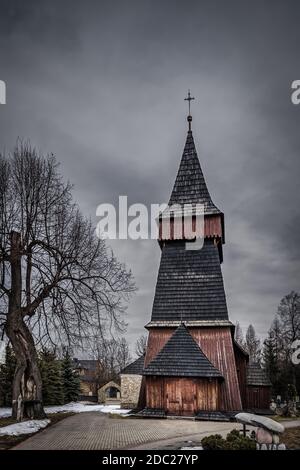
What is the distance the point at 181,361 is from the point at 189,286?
4203mm

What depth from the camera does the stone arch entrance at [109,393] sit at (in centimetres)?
3738

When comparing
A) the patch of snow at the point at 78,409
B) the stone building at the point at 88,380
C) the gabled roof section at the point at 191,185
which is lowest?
the stone building at the point at 88,380

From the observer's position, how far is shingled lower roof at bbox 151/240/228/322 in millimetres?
20203

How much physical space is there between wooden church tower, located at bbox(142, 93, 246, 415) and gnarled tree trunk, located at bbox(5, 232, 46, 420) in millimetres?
5255

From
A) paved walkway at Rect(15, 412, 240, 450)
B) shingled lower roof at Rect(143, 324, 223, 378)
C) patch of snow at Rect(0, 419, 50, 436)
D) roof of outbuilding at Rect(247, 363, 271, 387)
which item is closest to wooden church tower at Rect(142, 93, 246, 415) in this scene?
shingled lower roof at Rect(143, 324, 223, 378)

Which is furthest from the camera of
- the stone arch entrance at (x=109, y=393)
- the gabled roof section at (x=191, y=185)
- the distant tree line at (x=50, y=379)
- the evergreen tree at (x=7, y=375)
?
the stone arch entrance at (x=109, y=393)

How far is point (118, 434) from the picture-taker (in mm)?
12148

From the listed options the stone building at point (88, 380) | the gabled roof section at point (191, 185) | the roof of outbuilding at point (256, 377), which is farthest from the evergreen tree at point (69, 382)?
the stone building at point (88, 380)

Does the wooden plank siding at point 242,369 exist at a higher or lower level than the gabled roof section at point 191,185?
lower

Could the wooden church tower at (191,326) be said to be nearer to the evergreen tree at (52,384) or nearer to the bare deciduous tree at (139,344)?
the evergreen tree at (52,384)

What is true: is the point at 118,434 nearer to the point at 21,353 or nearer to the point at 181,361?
the point at 21,353

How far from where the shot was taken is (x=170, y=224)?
2250 cm

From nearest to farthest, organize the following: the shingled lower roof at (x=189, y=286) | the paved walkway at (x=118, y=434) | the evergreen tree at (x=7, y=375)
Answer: the paved walkway at (x=118, y=434)
the shingled lower roof at (x=189, y=286)
the evergreen tree at (x=7, y=375)
